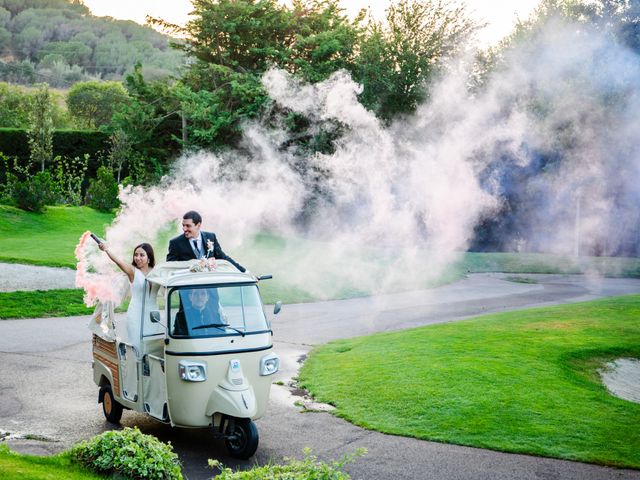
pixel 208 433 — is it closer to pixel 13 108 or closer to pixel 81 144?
pixel 81 144

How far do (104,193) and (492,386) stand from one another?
2931 centimetres

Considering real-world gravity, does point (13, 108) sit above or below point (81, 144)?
above

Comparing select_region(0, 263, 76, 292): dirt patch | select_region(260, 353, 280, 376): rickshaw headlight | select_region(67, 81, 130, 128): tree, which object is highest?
select_region(67, 81, 130, 128): tree

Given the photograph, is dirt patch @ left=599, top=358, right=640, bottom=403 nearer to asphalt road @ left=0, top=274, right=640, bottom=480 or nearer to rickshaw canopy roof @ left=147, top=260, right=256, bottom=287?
asphalt road @ left=0, top=274, right=640, bottom=480

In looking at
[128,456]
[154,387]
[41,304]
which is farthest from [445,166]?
[128,456]

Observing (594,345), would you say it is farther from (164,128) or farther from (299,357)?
(164,128)

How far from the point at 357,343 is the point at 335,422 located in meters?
5.81

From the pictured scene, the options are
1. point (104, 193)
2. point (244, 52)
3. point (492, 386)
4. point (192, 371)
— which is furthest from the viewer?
point (244, 52)

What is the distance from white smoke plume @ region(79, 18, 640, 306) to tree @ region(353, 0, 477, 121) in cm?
114

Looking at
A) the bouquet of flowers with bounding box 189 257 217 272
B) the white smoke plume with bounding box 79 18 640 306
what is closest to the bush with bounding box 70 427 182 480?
the bouquet of flowers with bounding box 189 257 217 272

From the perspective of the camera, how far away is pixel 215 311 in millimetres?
8516

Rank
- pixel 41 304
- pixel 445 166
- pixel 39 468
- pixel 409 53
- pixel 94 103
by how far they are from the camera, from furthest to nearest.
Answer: pixel 94 103, pixel 409 53, pixel 445 166, pixel 41 304, pixel 39 468

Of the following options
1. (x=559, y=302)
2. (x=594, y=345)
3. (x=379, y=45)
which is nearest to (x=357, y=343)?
(x=594, y=345)

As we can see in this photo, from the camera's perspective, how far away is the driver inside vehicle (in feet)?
27.0
